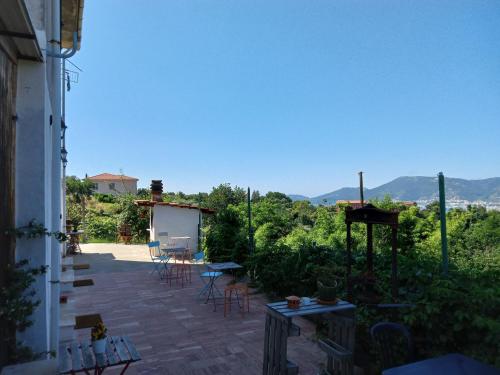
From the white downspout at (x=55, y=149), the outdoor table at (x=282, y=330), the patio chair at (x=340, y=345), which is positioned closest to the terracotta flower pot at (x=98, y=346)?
the white downspout at (x=55, y=149)

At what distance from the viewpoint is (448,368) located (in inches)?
85.3

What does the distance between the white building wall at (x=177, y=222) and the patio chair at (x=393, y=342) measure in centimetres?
969

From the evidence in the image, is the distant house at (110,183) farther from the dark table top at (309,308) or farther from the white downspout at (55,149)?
the dark table top at (309,308)

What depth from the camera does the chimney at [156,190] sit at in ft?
40.9

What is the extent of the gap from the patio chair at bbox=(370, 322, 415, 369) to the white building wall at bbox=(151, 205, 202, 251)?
969 centimetres

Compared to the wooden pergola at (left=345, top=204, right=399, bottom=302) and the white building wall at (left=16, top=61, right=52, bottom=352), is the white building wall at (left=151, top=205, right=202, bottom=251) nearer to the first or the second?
the wooden pergola at (left=345, top=204, right=399, bottom=302)

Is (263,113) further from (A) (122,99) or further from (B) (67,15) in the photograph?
(B) (67,15)

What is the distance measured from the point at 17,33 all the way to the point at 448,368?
380cm

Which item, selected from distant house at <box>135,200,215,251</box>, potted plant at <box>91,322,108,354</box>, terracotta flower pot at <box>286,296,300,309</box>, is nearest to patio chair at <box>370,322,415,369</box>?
terracotta flower pot at <box>286,296,300,309</box>

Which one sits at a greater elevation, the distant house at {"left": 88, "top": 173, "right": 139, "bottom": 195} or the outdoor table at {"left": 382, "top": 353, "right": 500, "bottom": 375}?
the distant house at {"left": 88, "top": 173, "right": 139, "bottom": 195}

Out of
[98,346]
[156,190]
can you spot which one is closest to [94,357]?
[98,346]

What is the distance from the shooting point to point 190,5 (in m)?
7.80

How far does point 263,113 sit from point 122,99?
25.3ft

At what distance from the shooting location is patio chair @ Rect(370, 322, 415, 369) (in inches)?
110
